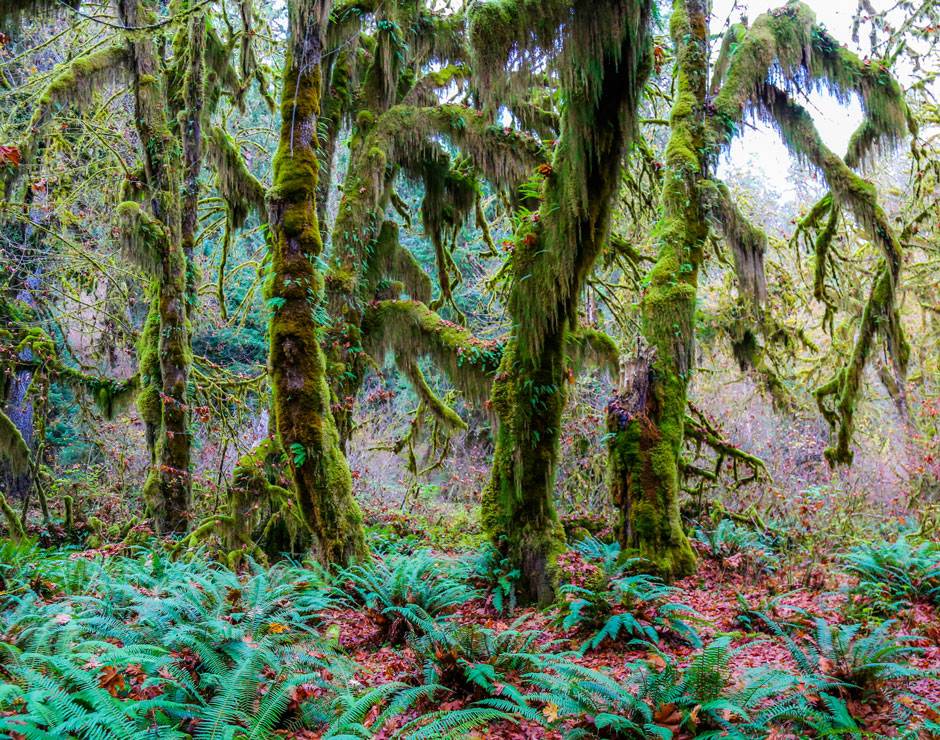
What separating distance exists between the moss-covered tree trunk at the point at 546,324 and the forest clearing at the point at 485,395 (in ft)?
0.10

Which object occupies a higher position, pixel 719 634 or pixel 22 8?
pixel 22 8

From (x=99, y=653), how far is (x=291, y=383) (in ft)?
8.71

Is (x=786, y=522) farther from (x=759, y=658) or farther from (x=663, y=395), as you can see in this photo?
(x=759, y=658)

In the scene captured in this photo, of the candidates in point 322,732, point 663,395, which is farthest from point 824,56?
point 322,732

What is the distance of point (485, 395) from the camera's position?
26.2 ft

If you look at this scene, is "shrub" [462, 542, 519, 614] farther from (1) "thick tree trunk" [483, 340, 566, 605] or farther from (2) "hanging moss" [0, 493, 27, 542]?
(2) "hanging moss" [0, 493, 27, 542]

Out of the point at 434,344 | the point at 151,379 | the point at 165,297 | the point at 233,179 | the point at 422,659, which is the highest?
the point at 233,179

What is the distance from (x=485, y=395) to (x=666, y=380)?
90.9 inches

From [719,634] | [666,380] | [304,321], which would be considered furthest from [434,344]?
[719,634]

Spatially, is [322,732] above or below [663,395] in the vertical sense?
below

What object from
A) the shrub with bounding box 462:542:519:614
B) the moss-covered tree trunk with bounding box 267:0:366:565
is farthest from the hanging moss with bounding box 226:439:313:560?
the shrub with bounding box 462:542:519:614

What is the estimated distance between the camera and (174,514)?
8.25 metres

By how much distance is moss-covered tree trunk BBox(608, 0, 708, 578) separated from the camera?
6438mm

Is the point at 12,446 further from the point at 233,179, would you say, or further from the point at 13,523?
the point at 233,179
